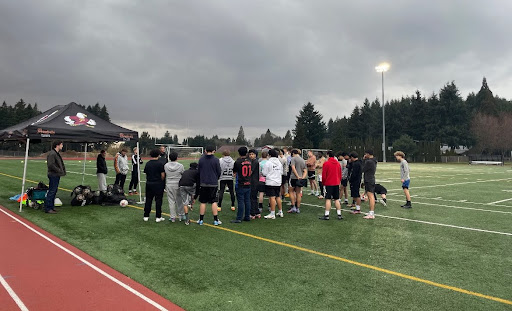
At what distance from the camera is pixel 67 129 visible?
10.5m

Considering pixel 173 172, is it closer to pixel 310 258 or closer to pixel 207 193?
pixel 207 193

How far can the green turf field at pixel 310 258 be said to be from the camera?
4340 mm

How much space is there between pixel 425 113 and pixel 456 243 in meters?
86.7

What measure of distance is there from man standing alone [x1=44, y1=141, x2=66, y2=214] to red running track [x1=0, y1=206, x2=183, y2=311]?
3001mm

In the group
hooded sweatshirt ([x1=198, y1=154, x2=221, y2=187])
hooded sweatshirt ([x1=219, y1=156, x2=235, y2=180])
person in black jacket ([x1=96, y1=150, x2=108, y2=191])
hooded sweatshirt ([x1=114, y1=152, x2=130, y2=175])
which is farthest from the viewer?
hooded sweatshirt ([x1=114, y1=152, x2=130, y2=175])

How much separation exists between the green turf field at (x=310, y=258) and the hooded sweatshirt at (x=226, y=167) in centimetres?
124

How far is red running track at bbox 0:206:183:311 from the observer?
4.14 metres

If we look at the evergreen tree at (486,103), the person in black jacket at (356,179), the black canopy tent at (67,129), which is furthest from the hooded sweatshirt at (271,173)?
the evergreen tree at (486,103)

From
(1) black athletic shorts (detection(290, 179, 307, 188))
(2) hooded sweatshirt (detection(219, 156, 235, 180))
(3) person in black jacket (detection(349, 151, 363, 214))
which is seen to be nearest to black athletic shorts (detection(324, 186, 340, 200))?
(1) black athletic shorts (detection(290, 179, 307, 188))

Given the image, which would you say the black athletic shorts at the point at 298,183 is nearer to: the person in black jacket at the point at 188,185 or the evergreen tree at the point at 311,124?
the person in black jacket at the point at 188,185

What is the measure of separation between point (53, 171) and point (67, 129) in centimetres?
166

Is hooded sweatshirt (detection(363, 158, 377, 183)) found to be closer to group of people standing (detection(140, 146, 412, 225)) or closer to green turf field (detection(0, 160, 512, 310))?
group of people standing (detection(140, 146, 412, 225))

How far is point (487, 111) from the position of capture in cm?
8675

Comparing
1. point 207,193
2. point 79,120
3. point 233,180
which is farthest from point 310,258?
point 79,120
